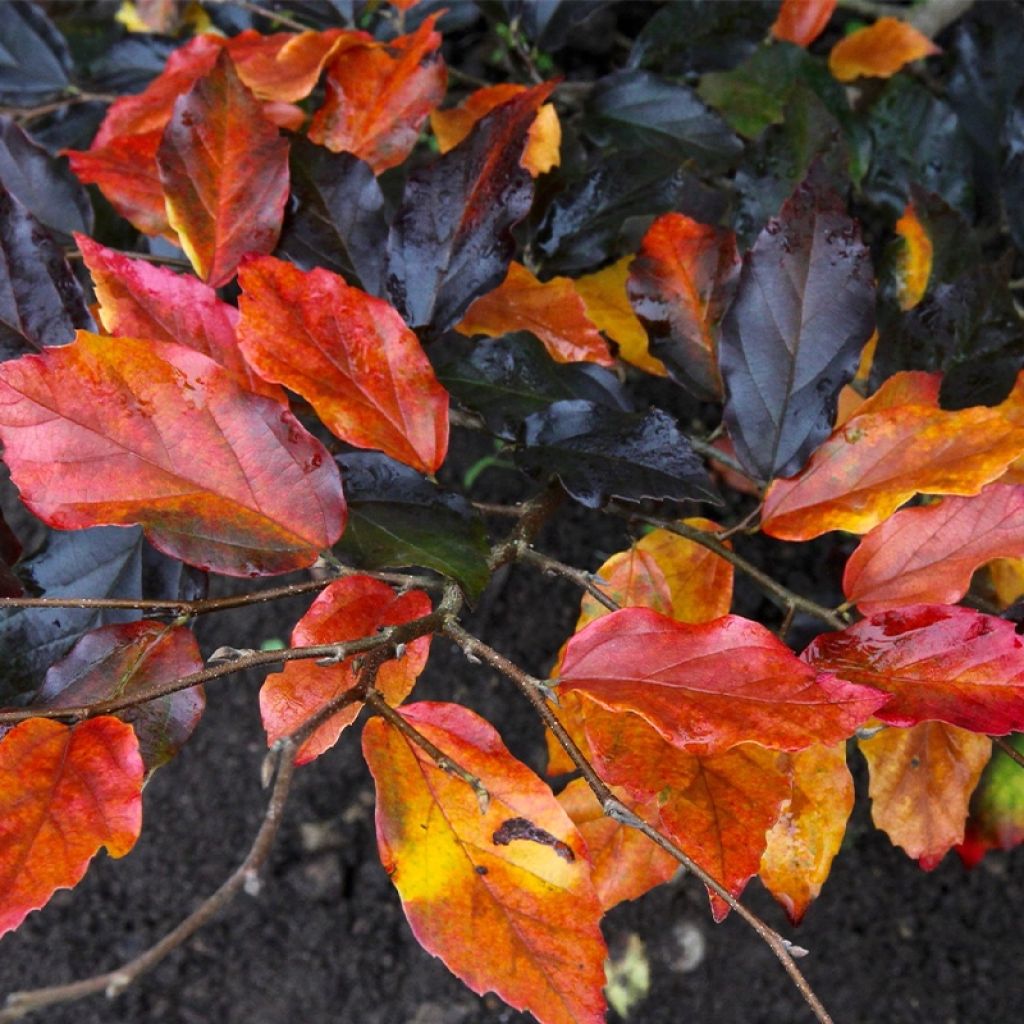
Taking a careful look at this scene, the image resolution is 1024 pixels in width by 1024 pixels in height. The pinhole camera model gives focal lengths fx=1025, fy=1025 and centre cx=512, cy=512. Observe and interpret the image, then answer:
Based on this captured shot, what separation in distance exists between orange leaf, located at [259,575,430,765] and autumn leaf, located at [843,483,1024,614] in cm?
30

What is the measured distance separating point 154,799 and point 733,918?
2.40 ft

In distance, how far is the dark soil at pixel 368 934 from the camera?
1188mm

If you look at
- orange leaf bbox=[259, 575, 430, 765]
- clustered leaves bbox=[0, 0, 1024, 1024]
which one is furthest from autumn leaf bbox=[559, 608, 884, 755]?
orange leaf bbox=[259, 575, 430, 765]

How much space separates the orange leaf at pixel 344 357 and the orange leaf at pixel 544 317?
0.66 feet

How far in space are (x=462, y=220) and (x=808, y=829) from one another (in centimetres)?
48

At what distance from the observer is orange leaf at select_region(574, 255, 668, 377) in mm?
943

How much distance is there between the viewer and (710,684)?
54 cm

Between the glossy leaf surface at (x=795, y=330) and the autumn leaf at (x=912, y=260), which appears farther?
the autumn leaf at (x=912, y=260)

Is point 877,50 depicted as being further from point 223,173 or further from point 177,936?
point 177,936

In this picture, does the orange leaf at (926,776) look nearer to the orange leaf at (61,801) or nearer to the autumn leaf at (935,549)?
the autumn leaf at (935,549)

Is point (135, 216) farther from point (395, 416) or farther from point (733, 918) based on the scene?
point (733, 918)

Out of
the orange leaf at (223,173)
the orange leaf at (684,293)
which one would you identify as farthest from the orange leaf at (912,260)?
the orange leaf at (223,173)

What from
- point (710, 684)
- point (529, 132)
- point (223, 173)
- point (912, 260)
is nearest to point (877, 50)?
point (912, 260)

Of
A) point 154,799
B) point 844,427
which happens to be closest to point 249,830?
point 154,799
